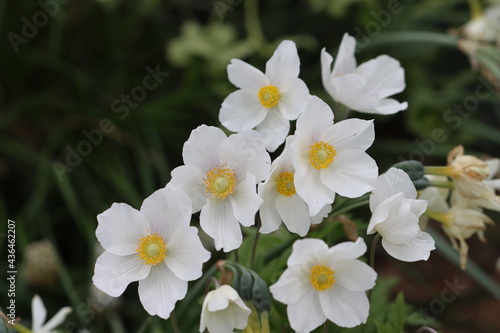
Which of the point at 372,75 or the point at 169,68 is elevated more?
the point at 372,75

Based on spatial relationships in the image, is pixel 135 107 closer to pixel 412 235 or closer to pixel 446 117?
pixel 446 117

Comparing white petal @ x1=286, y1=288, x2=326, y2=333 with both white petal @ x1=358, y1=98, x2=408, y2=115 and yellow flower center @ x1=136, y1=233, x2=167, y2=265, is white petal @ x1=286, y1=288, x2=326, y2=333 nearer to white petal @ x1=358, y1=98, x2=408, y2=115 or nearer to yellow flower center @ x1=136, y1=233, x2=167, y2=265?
yellow flower center @ x1=136, y1=233, x2=167, y2=265

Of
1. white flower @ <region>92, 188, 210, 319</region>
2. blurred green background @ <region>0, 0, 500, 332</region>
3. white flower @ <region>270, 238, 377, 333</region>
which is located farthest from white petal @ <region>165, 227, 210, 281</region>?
blurred green background @ <region>0, 0, 500, 332</region>

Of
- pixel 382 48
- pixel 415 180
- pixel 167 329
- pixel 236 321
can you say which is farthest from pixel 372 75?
pixel 382 48
